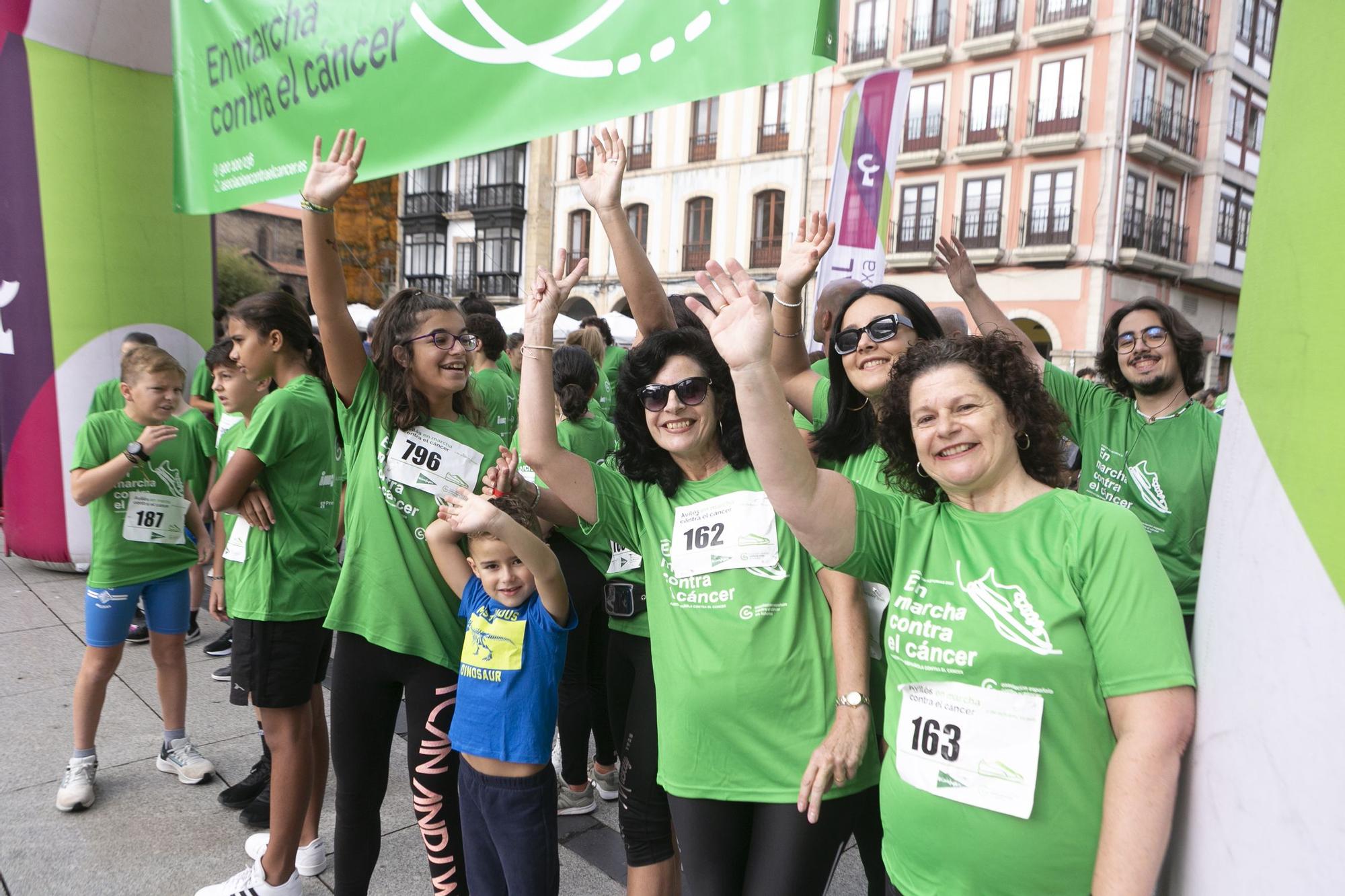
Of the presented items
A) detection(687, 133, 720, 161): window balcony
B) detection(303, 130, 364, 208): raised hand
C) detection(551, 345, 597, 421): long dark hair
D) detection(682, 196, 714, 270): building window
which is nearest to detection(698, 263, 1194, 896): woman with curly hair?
detection(303, 130, 364, 208): raised hand

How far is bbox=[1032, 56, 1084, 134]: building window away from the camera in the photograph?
69.3 ft

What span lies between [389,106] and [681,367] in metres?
1.26

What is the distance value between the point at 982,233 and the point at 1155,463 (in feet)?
68.8

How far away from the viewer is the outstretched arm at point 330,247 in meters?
2.33

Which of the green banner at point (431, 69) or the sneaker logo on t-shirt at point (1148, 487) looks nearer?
the green banner at point (431, 69)

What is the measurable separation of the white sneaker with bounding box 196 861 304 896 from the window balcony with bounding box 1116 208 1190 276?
2236cm

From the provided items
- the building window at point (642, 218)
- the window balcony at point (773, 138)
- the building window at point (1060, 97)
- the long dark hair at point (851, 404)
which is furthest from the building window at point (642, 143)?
the long dark hair at point (851, 404)

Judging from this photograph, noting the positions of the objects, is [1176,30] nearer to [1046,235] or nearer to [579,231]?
[1046,235]

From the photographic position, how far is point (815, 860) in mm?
1863

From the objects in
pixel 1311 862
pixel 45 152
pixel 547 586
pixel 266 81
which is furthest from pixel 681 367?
pixel 45 152

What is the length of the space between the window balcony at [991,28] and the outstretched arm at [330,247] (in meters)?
23.2

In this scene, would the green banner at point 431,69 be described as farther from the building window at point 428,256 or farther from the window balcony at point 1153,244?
the building window at point 428,256

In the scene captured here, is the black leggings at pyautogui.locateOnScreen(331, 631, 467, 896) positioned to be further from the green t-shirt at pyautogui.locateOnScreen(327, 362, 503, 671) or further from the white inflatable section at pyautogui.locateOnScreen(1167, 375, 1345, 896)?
the white inflatable section at pyautogui.locateOnScreen(1167, 375, 1345, 896)

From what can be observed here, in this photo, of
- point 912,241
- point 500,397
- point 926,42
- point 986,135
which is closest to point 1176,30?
point 986,135
